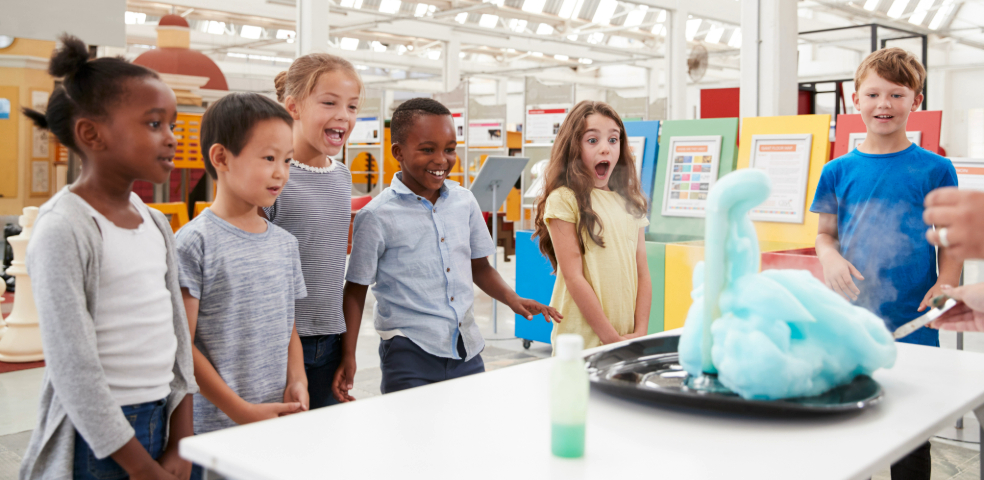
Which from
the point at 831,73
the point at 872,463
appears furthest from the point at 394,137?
the point at 831,73

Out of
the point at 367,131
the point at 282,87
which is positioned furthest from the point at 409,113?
the point at 367,131

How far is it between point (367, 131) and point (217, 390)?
29.6ft

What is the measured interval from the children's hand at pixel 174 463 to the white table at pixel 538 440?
40 centimetres

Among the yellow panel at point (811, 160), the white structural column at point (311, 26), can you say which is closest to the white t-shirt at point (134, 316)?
the yellow panel at point (811, 160)

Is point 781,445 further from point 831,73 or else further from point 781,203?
point 831,73

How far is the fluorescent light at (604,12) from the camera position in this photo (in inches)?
527

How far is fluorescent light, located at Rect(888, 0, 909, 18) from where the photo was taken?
512 inches

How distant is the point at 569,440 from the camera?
2.81 ft

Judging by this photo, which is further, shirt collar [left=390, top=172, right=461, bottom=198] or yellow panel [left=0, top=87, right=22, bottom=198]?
yellow panel [left=0, top=87, right=22, bottom=198]

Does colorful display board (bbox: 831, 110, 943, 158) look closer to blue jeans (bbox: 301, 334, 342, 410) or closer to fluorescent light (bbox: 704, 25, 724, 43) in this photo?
blue jeans (bbox: 301, 334, 342, 410)

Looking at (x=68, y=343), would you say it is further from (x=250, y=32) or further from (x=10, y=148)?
(x=250, y=32)

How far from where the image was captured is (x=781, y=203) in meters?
3.59

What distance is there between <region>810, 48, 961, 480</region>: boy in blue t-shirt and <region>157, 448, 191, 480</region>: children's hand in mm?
1589

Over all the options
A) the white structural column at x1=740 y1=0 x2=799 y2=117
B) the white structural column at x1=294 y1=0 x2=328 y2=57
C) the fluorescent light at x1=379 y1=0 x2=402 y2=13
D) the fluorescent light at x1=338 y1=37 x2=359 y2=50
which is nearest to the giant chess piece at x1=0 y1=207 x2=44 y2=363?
the white structural column at x1=294 y1=0 x2=328 y2=57
